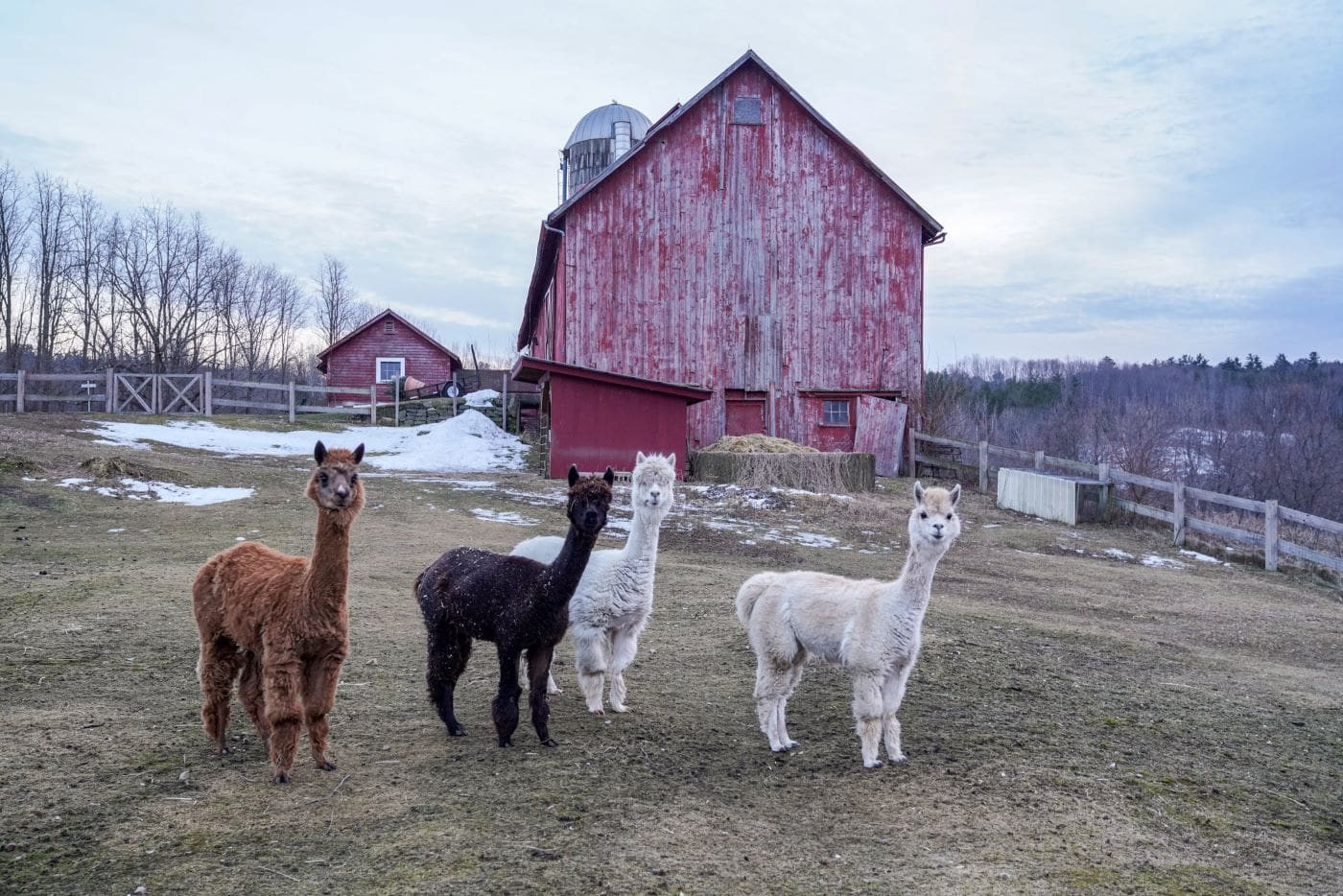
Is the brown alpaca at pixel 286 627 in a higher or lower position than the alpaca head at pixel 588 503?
lower

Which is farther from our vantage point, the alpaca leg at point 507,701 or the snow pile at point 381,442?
the snow pile at point 381,442

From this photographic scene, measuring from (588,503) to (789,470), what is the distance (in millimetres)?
14738

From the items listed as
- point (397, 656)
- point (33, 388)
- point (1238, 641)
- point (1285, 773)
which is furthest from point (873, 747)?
point (33, 388)

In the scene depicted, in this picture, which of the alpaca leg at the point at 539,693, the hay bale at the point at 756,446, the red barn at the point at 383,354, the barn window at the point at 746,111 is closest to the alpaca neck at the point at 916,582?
the alpaca leg at the point at 539,693

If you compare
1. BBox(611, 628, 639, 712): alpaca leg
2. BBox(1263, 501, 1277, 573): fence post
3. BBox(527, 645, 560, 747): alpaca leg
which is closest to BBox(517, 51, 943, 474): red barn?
BBox(1263, 501, 1277, 573): fence post

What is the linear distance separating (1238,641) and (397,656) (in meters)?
9.09

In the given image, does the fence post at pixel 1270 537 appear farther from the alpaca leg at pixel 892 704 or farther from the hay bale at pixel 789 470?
the alpaca leg at pixel 892 704

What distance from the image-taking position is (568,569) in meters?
5.54

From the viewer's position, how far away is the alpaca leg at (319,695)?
5.08 m

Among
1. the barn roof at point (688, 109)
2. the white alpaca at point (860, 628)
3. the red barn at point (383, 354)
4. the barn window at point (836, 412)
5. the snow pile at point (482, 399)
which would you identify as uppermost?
the barn roof at point (688, 109)

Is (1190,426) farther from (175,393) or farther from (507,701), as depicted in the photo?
(507,701)

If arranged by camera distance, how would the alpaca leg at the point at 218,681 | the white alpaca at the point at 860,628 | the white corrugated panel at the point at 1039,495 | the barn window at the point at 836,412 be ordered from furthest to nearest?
the barn window at the point at 836,412 < the white corrugated panel at the point at 1039,495 < the white alpaca at the point at 860,628 < the alpaca leg at the point at 218,681

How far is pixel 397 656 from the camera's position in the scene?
25.3ft

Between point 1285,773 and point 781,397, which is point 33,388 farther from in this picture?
point 1285,773
